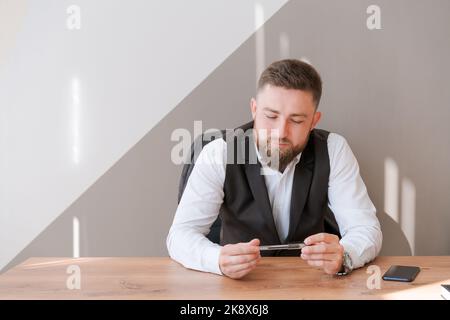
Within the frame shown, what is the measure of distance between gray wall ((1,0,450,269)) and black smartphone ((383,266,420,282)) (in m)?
1.07

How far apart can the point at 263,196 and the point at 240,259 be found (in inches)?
18.9

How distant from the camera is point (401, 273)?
1.48 meters

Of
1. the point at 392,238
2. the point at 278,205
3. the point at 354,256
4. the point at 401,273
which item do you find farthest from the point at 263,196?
the point at 392,238

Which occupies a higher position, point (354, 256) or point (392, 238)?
point (354, 256)

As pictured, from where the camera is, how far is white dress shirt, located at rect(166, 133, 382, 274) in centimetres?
163

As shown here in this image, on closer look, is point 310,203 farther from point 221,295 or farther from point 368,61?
point 368,61

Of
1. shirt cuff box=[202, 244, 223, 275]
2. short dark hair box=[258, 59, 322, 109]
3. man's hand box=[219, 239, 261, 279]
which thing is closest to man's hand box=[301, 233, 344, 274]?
man's hand box=[219, 239, 261, 279]

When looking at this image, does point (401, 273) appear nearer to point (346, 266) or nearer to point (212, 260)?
point (346, 266)

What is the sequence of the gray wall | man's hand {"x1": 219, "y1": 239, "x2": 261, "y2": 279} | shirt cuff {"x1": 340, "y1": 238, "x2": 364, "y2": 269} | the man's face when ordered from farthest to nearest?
the gray wall < the man's face < shirt cuff {"x1": 340, "y1": 238, "x2": 364, "y2": 269} < man's hand {"x1": 219, "y1": 239, "x2": 261, "y2": 279}

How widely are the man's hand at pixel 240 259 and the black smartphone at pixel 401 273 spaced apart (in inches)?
14.9

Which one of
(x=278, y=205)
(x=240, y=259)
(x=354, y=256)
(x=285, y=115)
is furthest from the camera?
(x=278, y=205)

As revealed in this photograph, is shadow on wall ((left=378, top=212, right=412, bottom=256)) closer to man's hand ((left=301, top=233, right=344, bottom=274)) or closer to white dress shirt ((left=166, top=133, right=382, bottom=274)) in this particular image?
white dress shirt ((left=166, top=133, right=382, bottom=274))

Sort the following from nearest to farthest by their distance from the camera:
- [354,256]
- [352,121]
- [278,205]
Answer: [354,256] < [278,205] < [352,121]

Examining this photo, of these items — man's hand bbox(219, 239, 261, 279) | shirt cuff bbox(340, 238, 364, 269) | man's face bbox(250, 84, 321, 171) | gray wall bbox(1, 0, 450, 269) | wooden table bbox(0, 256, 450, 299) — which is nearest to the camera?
wooden table bbox(0, 256, 450, 299)
